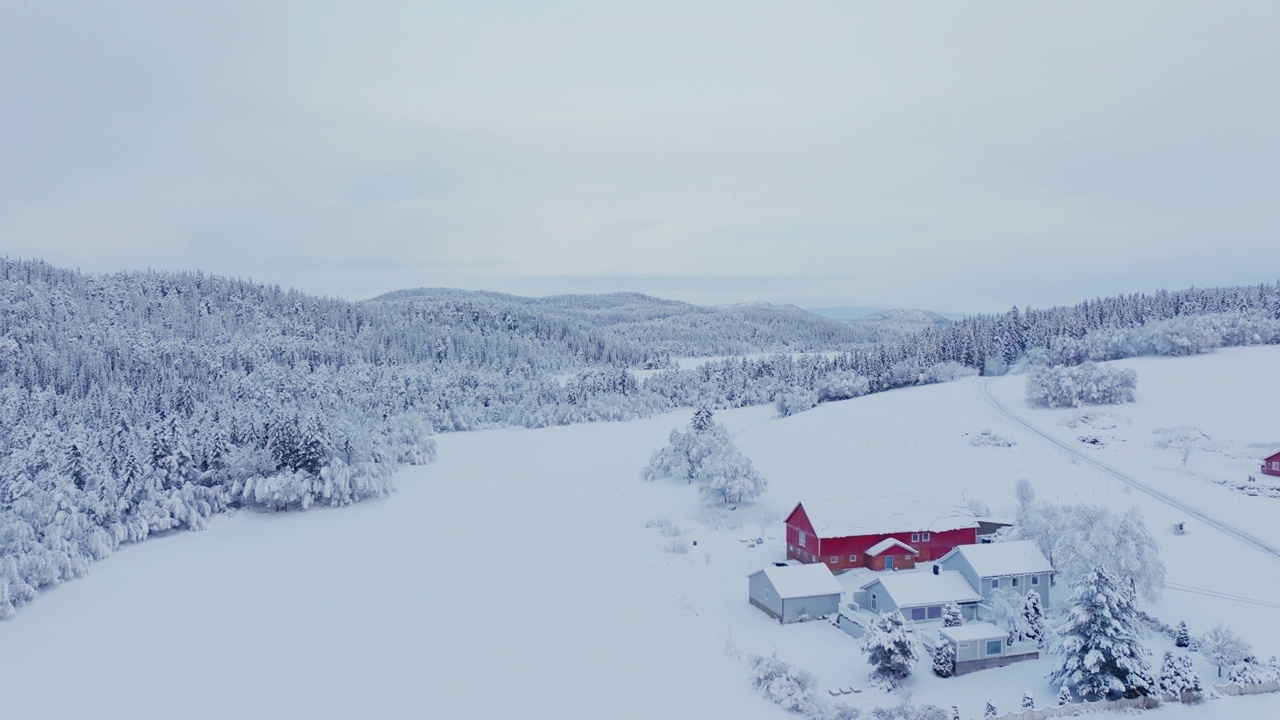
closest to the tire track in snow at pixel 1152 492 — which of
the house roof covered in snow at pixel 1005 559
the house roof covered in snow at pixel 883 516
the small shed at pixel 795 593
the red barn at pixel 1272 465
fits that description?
the red barn at pixel 1272 465

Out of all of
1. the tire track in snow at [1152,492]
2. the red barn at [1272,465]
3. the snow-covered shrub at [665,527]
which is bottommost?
the snow-covered shrub at [665,527]

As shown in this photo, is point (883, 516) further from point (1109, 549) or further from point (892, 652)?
point (892, 652)


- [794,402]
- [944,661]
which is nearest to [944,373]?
[794,402]

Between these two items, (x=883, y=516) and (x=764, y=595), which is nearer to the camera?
(x=764, y=595)

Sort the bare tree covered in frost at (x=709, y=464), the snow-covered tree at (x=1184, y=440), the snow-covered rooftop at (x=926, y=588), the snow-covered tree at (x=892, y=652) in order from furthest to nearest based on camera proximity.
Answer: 1. the snow-covered tree at (x=1184, y=440)
2. the bare tree covered in frost at (x=709, y=464)
3. the snow-covered rooftop at (x=926, y=588)
4. the snow-covered tree at (x=892, y=652)

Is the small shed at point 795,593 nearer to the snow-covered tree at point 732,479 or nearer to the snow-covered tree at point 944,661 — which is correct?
the snow-covered tree at point 944,661

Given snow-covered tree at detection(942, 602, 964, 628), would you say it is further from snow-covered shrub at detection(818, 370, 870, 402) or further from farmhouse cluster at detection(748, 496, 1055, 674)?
snow-covered shrub at detection(818, 370, 870, 402)

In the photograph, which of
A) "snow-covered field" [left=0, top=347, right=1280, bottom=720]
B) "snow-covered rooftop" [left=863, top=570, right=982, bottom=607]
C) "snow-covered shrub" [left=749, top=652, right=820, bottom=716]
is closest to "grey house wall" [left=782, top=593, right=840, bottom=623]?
"snow-covered field" [left=0, top=347, right=1280, bottom=720]
